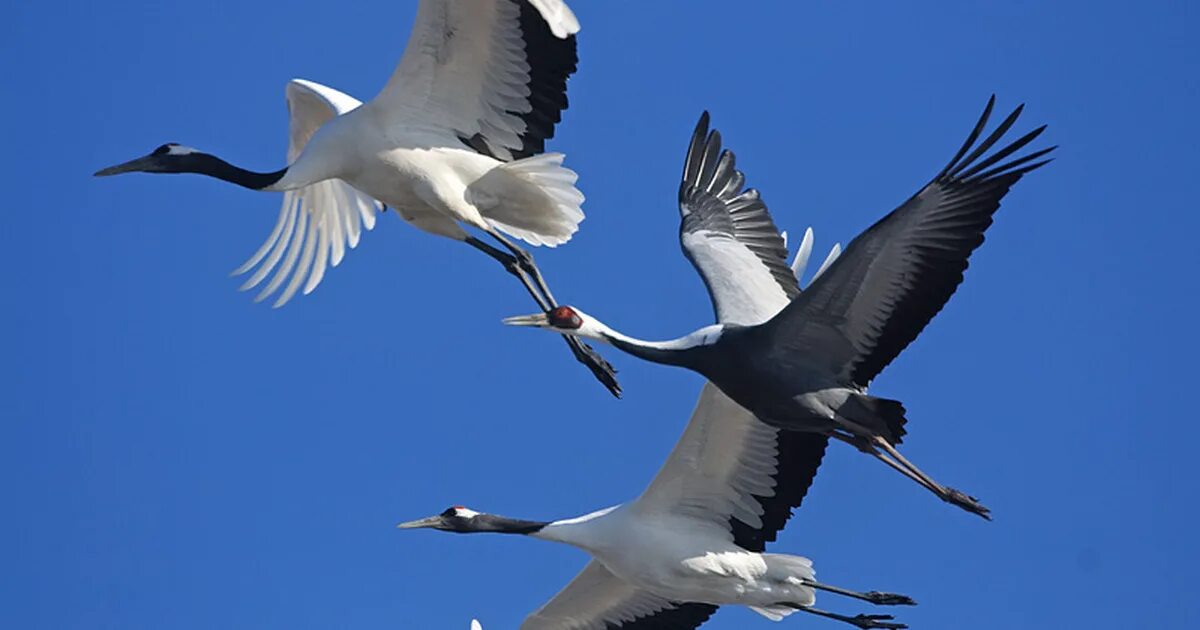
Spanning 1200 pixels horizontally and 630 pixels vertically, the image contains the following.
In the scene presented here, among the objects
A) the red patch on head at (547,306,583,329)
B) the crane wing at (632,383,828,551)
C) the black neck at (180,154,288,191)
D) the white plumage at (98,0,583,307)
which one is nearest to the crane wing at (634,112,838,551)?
the crane wing at (632,383,828,551)

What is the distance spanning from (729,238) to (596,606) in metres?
2.15

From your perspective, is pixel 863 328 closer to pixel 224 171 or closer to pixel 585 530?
pixel 585 530

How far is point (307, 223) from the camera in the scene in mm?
14969

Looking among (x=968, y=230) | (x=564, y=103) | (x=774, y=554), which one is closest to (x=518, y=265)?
(x=564, y=103)

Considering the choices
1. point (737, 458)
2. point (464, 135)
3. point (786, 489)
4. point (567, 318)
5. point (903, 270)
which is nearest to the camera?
point (903, 270)

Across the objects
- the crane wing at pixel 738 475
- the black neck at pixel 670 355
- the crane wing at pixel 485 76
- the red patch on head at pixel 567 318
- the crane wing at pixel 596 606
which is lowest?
the crane wing at pixel 596 606

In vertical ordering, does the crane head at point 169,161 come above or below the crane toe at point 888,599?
above

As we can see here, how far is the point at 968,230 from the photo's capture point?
435 inches

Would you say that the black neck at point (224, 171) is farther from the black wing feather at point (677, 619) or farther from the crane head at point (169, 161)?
the black wing feather at point (677, 619)

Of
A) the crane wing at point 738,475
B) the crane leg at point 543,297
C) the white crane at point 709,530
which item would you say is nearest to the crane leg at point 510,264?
the crane leg at point 543,297

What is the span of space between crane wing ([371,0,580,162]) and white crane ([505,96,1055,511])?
121cm

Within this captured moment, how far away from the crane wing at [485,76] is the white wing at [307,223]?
6.11ft

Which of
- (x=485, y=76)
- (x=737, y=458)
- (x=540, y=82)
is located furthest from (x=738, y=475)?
(x=485, y=76)

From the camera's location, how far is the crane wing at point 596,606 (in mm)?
12656
